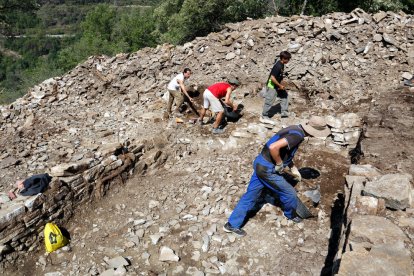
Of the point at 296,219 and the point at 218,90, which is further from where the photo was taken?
the point at 218,90

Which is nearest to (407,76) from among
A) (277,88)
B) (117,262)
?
(277,88)

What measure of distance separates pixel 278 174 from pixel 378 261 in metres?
1.77

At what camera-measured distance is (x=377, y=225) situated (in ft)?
12.8

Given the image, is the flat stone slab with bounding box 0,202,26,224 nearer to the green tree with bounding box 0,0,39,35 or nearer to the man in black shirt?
the man in black shirt

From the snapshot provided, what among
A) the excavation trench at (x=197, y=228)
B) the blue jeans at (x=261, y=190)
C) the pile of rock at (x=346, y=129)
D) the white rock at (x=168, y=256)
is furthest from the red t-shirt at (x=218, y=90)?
the white rock at (x=168, y=256)

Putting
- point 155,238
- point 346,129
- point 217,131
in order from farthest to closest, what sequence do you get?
point 217,131 → point 346,129 → point 155,238

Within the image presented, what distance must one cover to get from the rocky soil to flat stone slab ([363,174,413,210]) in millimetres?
18

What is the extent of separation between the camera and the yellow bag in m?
5.07

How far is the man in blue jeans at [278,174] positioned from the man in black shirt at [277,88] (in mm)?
2553

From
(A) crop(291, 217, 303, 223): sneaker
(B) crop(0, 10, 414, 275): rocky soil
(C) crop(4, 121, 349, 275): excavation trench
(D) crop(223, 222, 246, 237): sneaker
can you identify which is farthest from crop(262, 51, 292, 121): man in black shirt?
(D) crop(223, 222, 246, 237): sneaker

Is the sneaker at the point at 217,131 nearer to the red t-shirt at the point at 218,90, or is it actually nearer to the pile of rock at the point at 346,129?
the red t-shirt at the point at 218,90

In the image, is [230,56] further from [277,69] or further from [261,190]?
[261,190]

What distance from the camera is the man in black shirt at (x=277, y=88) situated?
7246mm

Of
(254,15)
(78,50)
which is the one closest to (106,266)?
(254,15)
